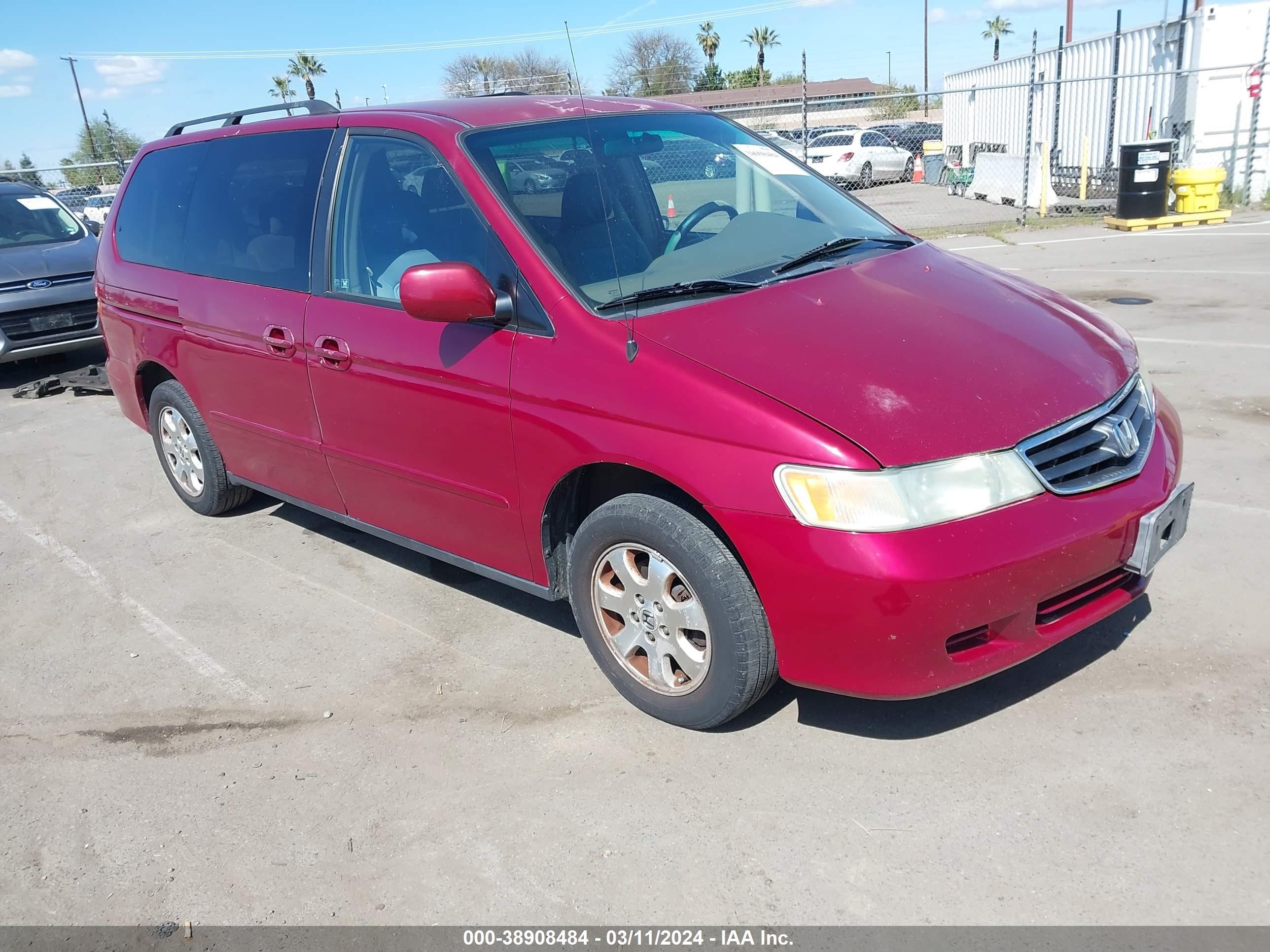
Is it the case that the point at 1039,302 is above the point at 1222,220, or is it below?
above

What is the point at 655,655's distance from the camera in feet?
10.4

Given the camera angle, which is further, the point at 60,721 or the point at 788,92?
the point at 788,92

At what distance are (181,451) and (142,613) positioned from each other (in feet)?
4.03

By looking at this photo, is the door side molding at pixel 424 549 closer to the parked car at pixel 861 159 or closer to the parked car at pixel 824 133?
the parked car at pixel 861 159

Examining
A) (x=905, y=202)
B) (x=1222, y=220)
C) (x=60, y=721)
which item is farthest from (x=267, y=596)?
(x=905, y=202)

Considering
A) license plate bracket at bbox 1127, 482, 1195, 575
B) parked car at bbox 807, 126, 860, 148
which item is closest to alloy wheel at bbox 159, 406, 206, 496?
license plate bracket at bbox 1127, 482, 1195, 575

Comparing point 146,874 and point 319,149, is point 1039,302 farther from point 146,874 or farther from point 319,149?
point 146,874

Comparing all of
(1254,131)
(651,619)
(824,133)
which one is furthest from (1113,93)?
(651,619)

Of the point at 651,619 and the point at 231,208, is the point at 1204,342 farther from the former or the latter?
the point at 231,208

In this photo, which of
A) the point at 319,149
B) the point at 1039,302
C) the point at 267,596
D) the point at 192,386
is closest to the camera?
the point at 1039,302

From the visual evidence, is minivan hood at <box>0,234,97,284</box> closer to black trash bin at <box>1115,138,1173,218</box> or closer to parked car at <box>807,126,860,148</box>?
black trash bin at <box>1115,138,1173,218</box>

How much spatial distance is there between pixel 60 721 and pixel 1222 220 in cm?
1531

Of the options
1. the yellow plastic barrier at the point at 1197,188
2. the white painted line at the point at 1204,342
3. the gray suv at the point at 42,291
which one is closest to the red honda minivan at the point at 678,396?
the white painted line at the point at 1204,342

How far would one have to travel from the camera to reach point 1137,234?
1348 cm
